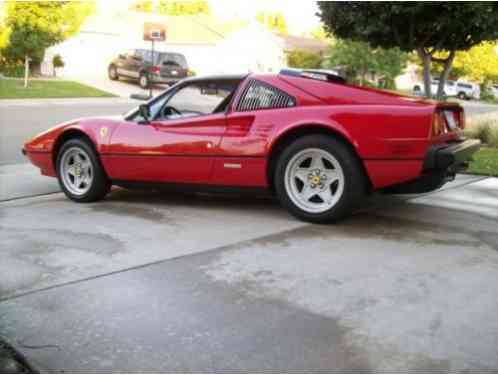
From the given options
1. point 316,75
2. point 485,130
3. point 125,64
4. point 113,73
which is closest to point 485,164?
point 485,130

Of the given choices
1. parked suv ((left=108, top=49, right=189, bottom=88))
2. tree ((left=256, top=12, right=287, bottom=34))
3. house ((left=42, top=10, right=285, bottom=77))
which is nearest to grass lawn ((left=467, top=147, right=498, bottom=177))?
parked suv ((left=108, top=49, right=189, bottom=88))

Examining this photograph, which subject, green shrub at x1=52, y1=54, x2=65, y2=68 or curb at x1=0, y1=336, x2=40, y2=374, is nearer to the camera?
curb at x1=0, y1=336, x2=40, y2=374

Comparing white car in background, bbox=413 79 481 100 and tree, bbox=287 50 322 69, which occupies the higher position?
tree, bbox=287 50 322 69

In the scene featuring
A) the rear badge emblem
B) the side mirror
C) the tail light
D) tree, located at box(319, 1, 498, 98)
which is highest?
tree, located at box(319, 1, 498, 98)

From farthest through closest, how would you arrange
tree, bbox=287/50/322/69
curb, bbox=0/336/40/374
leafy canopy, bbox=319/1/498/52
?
tree, bbox=287/50/322/69 < leafy canopy, bbox=319/1/498/52 < curb, bbox=0/336/40/374

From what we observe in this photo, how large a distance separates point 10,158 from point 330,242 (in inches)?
258

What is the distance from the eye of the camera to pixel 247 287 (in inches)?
159

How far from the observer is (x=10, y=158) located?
997 centimetres

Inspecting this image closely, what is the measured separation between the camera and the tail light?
17.7ft

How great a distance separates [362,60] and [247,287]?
43.0m

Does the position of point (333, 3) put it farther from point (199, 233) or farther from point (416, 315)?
point (416, 315)

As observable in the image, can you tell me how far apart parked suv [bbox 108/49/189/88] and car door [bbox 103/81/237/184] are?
78.9 feet

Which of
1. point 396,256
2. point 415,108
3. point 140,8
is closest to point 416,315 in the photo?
point 396,256

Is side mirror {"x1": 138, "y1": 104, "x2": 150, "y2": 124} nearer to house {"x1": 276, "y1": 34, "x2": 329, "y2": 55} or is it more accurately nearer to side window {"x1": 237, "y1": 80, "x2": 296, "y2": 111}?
side window {"x1": 237, "y1": 80, "x2": 296, "y2": 111}
